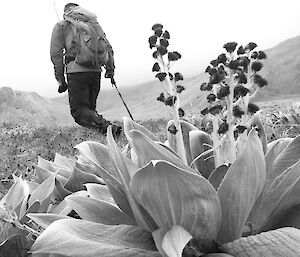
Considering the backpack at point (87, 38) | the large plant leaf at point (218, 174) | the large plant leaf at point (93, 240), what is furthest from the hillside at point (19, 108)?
the large plant leaf at point (93, 240)

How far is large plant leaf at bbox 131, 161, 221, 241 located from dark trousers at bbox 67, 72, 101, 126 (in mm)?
9979

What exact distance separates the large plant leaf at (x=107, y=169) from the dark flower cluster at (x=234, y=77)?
43cm

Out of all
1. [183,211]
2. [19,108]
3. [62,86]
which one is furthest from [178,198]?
[19,108]

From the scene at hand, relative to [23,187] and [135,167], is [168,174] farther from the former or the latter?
[23,187]

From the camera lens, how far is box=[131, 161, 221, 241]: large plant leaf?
1.60 m

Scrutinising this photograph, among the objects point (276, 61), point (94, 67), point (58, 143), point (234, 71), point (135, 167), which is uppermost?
point (234, 71)

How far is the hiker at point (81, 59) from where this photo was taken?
10953 millimetres

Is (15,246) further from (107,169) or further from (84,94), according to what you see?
(84,94)

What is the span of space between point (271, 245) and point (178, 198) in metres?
0.30

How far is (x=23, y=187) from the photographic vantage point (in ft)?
8.86

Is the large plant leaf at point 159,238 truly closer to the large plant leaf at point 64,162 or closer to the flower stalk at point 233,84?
the flower stalk at point 233,84

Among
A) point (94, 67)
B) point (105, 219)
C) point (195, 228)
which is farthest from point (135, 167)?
point (94, 67)

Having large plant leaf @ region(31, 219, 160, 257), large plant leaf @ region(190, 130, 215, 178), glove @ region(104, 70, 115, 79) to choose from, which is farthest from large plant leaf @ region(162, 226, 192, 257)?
glove @ region(104, 70, 115, 79)

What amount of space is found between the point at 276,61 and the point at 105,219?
180ft
